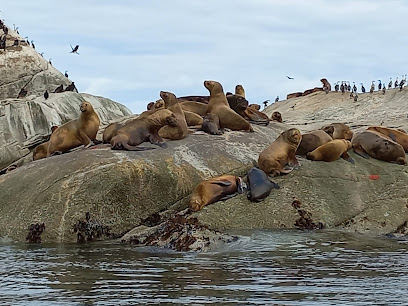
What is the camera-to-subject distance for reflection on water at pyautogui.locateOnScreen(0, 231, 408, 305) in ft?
15.6

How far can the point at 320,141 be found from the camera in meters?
11.5

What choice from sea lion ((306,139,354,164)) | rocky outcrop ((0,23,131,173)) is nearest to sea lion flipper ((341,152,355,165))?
sea lion ((306,139,354,164))

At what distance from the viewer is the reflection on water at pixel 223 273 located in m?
4.77

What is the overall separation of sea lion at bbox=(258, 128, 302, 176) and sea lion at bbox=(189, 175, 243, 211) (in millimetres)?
619

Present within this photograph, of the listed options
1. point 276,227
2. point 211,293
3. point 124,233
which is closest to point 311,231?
point 276,227

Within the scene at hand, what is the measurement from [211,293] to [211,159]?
18.6 feet

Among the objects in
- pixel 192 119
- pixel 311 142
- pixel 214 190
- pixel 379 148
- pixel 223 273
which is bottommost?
pixel 223 273

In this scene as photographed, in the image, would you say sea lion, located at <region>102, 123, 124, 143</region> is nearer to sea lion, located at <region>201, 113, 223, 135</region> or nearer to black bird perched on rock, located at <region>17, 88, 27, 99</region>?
sea lion, located at <region>201, 113, 223, 135</region>

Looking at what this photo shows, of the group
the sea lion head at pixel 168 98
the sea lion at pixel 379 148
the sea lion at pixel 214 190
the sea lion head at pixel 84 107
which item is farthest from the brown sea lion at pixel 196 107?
the sea lion at pixel 214 190

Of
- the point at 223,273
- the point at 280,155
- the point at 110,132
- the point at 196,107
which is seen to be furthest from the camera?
the point at 196,107

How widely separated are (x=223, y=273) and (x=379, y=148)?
20.1 feet

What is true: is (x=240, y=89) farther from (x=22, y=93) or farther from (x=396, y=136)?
(x=22, y=93)

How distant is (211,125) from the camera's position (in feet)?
38.2

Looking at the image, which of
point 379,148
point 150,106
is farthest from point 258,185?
point 150,106
